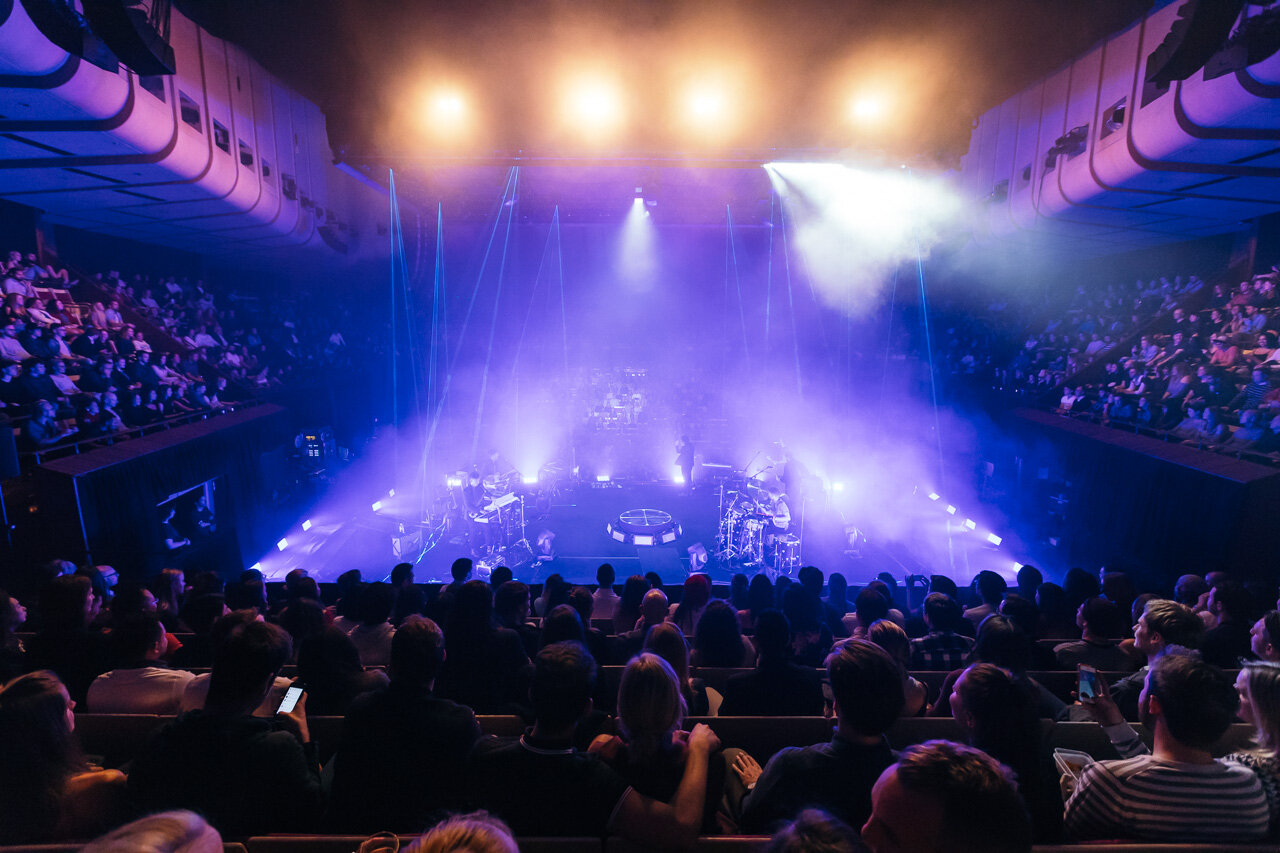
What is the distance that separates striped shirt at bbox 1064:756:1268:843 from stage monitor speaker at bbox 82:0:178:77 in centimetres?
831

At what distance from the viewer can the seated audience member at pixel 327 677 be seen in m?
2.47

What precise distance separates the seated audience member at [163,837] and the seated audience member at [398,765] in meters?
0.82

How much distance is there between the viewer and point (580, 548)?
9.39 m

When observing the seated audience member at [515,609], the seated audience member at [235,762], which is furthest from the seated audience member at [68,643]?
the seated audience member at [515,609]

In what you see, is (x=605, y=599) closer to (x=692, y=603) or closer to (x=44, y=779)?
(x=692, y=603)

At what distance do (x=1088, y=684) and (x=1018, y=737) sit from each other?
48cm

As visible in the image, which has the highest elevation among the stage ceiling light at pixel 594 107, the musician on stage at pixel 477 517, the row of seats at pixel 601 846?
Result: the stage ceiling light at pixel 594 107

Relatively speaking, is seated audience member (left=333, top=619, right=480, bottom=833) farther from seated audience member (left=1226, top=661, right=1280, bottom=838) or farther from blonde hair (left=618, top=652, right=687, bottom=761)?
seated audience member (left=1226, top=661, right=1280, bottom=838)

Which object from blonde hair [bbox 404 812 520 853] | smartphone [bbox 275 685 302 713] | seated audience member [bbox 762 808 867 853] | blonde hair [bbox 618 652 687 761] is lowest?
smartphone [bbox 275 685 302 713]

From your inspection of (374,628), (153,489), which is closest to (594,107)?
(374,628)

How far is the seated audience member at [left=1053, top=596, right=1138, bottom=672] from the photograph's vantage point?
3.33 m

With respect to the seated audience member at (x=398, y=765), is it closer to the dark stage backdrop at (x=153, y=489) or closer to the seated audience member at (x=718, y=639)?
the seated audience member at (x=718, y=639)

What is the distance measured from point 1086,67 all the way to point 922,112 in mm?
3935

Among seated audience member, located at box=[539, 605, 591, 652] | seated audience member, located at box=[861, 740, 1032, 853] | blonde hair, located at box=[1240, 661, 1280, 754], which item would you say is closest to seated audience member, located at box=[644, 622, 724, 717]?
seated audience member, located at box=[539, 605, 591, 652]
